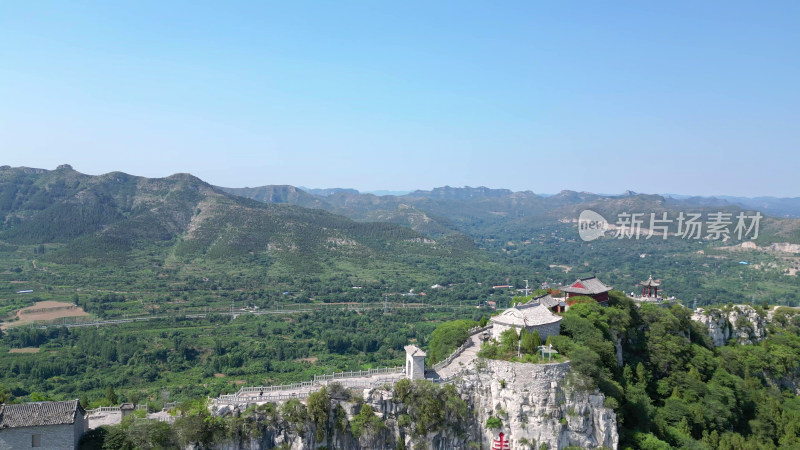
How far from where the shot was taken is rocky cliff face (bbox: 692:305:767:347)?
5956 centimetres

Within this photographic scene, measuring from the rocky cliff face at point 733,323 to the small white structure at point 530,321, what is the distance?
28.6 m

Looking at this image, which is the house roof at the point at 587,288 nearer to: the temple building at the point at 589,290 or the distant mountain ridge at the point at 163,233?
the temple building at the point at 589,290

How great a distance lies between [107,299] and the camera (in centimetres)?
11469

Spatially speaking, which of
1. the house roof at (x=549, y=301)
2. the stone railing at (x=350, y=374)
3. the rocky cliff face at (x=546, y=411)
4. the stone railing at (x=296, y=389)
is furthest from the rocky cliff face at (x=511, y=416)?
the house roof at (x=549, y=301)

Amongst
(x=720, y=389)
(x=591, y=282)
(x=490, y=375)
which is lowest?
(x=720, y=389)

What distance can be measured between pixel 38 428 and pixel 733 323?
68.2 m

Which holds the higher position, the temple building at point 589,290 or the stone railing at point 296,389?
the temple building at point 589,290

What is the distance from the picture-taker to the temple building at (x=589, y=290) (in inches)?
1945

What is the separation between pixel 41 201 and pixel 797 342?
216 m

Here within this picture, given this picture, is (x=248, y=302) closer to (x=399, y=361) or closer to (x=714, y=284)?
(x=399, y=361)

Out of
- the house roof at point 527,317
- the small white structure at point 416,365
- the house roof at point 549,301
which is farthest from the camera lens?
the house roof at point 549,301

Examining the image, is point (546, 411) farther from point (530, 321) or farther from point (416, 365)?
point (416, 365)

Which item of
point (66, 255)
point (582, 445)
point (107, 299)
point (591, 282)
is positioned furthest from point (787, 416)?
point (66, 255)

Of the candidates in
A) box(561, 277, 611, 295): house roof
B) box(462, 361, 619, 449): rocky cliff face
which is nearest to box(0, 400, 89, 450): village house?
box(462, 361, 619, 449): rocky cliff face
